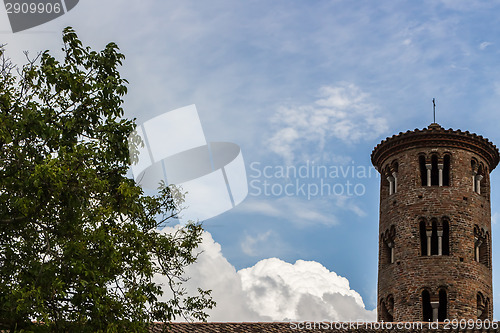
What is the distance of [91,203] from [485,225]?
28.4 metres

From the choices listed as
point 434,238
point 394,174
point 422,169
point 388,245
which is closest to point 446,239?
point 434,238

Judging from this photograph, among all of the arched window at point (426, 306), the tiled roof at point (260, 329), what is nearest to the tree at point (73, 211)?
the tiled roof at point (260, 329)

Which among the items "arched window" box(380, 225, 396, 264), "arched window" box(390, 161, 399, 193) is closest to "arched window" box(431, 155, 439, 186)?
"arched window" box(390, 161, 399, 193)

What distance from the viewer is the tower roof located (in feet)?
136

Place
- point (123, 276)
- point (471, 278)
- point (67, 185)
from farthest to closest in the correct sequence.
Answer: point (471, 278)
point (123, 276)
point (67, 185)

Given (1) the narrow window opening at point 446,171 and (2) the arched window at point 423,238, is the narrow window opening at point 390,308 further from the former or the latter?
(1) the narrow window opening at point 446,171

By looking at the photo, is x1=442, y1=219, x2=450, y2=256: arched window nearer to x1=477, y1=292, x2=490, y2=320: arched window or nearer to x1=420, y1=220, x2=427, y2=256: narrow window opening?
x1=420, y1=220, x2=427, y2=256: narrow window opening

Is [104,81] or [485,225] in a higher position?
[485,225]

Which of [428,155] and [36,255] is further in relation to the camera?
[428,155]

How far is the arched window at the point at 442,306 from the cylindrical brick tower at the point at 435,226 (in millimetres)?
45

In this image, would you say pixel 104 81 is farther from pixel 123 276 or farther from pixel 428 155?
pixel 428 155

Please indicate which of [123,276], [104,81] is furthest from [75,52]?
[123,276]

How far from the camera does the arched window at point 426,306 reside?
39031mm

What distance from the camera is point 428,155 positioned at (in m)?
41.5
